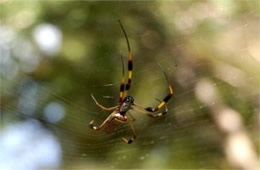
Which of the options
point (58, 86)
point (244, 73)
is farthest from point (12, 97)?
point (244, 73)

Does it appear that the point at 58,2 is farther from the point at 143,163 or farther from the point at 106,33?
the point at 143,163

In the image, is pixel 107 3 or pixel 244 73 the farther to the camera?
pixel 244 73

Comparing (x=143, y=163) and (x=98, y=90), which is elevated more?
(x=98, y=90)

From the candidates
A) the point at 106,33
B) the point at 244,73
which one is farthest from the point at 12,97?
the point at 244,73

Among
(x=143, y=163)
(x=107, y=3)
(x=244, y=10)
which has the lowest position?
(x=143, y=163)

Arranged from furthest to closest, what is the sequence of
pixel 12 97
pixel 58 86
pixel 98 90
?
pixel 12 97, pixel 58 86, pixel 98 90

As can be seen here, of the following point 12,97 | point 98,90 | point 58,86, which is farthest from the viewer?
point 12,97
